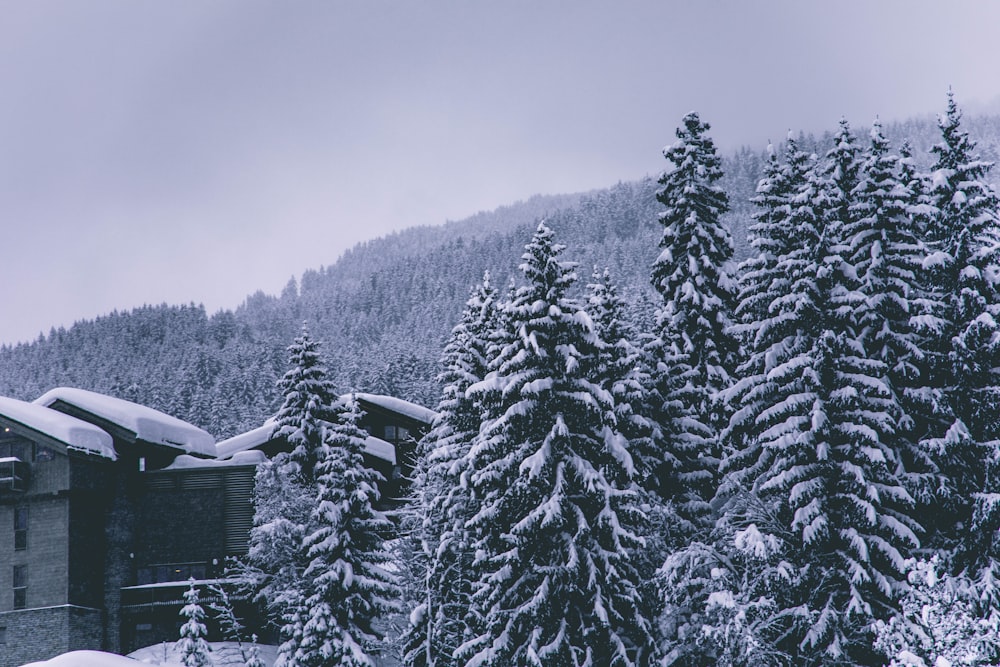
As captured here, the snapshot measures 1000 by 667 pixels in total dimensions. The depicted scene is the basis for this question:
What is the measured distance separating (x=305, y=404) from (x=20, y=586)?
14.5 meters

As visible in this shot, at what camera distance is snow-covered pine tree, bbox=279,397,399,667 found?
120 ft

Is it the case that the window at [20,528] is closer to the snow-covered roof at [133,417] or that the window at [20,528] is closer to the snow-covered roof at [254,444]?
the snow-covered roof at [133,417]

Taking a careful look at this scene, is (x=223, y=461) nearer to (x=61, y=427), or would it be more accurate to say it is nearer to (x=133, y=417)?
(x=133, y=417)

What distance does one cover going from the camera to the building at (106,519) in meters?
47.2

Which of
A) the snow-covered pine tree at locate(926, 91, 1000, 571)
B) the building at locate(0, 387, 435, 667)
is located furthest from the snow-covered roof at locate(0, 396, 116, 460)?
the snow-covered pine tree at locate(926, 91, 1000, 571)

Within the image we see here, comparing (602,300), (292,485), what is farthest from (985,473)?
(292,485)

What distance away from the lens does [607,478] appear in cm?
3131

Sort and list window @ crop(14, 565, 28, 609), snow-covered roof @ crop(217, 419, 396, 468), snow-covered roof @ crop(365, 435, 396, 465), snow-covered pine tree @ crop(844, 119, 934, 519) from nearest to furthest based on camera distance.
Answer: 1. snow-covered pine tree @ crop(844, 119, 934, 519)
2. window @ crop(14, 565, 28, 609)
3. snow-covered roof @ crop(365, 435, 396, 465)
4. snow-covered roof @ crop(217, 419, 396, 468)

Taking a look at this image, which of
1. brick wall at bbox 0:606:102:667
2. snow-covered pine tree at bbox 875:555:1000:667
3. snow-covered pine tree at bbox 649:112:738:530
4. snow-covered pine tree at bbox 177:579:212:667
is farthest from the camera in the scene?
brick wall at bbox 0:606:102:667

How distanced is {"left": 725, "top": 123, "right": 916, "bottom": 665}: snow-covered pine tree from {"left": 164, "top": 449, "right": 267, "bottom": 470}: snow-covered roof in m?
26.1

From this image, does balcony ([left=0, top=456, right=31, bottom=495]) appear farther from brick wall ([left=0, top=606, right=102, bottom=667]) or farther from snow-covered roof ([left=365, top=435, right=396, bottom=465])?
snow-covered roof ([left=365, top=435, right=396, bottom=465])

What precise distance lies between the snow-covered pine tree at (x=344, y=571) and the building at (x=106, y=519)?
9.82 meters

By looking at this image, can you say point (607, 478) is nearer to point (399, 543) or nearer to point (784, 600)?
point (784, 600)

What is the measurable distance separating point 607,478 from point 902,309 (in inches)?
375
